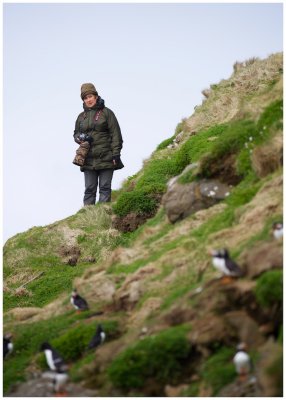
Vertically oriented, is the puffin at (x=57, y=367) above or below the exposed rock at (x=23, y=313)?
below

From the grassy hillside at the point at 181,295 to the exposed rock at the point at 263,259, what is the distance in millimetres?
27

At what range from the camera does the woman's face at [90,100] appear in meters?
31.8

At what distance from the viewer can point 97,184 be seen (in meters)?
32.9

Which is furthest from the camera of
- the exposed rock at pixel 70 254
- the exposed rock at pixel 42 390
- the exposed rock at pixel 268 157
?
the exposed rock at pixel 70 254

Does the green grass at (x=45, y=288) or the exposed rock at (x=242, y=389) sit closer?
the exposed rock at (x=242, y=389)

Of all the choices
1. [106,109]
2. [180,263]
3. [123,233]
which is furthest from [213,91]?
[180,263]

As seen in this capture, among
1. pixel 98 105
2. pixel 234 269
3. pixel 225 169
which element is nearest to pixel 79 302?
pixel 234 269

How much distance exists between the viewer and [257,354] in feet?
47.0

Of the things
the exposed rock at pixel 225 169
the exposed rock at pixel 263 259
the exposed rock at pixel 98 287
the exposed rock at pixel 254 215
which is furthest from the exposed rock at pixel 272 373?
the exposed rock at pixel 225 169

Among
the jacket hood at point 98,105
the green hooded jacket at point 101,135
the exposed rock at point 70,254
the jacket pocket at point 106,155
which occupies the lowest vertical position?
the exposed rock at point 70,254

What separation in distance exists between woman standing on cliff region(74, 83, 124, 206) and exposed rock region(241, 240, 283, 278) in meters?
15.9

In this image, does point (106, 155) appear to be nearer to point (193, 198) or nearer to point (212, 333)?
point (193, 198)

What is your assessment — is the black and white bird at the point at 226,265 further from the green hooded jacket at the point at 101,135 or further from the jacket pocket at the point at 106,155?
the jacket pocket at the point at 106,155

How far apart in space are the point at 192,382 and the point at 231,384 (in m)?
0.90
